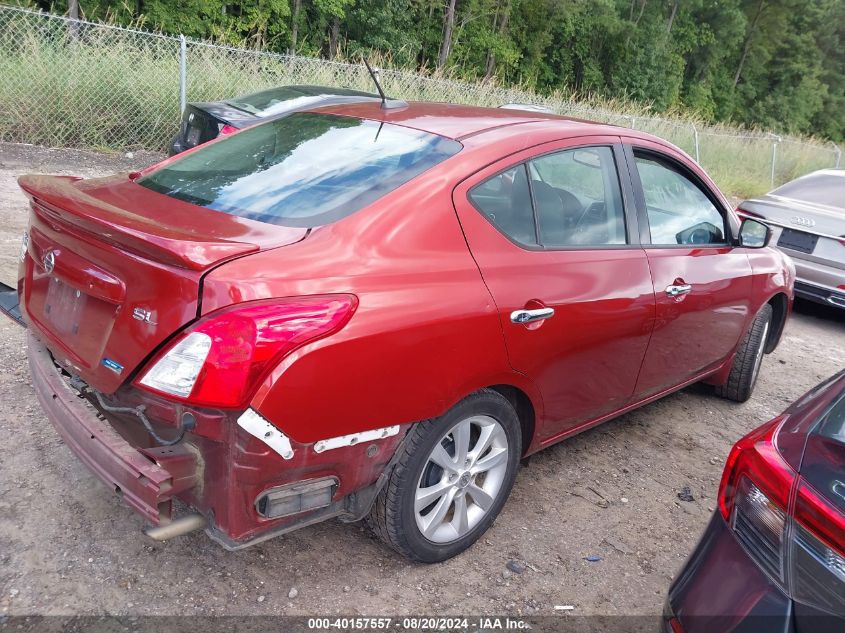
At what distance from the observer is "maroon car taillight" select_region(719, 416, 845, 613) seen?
1606mm

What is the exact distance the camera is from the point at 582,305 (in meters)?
2.96

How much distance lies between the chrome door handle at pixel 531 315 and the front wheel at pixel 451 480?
297 mm

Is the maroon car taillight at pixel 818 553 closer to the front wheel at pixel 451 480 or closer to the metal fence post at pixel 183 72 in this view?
the front wheel at pixel 451 480

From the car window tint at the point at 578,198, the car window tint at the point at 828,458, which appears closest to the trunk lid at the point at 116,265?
the car window tint at the point at 578,198

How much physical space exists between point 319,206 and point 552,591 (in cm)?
171

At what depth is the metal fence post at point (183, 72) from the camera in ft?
33.3

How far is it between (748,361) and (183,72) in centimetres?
877

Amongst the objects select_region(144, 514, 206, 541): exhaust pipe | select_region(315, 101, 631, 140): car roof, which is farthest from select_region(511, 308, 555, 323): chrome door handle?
select_region(144, 514, 206, 541): exhaust pipe

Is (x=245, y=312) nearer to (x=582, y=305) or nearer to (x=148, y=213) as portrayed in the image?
(x=148, y=213)

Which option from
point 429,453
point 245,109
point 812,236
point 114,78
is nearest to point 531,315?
point 429,453

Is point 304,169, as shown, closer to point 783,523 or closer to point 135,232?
point 135,232

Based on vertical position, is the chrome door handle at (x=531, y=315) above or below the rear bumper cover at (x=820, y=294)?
above

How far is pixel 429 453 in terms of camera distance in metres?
2.50

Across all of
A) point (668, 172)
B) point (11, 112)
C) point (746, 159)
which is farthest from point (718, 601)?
point (746, 159)
